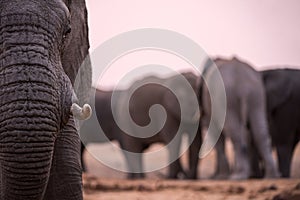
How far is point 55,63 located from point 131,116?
589 cm

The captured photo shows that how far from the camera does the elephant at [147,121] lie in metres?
7.34

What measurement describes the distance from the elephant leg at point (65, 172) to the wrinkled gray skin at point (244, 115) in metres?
3.77

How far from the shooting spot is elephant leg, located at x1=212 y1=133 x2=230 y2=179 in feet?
22.2

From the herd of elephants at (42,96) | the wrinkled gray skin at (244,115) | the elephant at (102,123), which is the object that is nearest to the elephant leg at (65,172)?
the herd of elephants at (42,96)

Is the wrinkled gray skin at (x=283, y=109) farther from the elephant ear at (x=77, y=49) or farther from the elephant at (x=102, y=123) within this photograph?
the elephant ear at (x=77, y=49)

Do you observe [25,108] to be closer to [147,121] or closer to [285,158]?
[285,158]

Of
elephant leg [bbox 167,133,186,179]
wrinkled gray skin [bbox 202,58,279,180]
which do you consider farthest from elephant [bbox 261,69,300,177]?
elephant leg [bbox 167,133,186,179]

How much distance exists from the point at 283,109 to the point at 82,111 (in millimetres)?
5356

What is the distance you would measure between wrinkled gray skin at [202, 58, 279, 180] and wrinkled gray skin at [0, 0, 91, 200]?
13.6 ft

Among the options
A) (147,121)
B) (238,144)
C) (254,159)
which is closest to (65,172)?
(238,144)

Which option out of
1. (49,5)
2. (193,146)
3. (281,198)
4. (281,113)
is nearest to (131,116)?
(193,146)

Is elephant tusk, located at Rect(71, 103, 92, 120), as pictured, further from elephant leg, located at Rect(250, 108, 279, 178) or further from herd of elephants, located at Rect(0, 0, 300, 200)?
elephant leg, located at Rect(250, 108, 279, 178)

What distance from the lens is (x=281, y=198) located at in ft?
12.5

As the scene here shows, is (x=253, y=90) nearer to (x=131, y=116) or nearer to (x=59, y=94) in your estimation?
(x=131, y=116)
